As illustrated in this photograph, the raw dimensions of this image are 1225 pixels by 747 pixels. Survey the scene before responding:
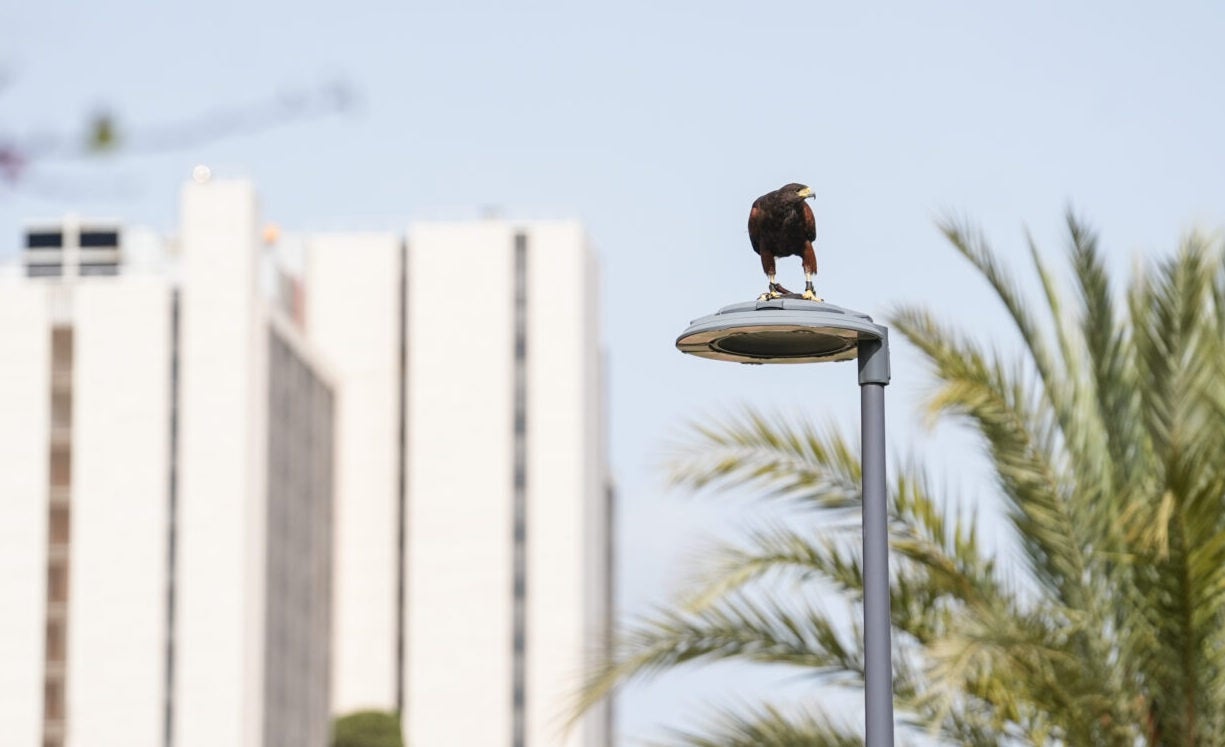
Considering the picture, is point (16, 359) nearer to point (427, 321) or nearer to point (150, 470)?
point (150, 470)

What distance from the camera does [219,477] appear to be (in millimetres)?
79812

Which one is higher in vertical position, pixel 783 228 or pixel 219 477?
pixel 783 228

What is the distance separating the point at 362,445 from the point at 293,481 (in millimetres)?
8914

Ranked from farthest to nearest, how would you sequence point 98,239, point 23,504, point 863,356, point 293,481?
point 293,481
point 98,239
point 23,504
point 863,356

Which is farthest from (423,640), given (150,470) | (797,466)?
(797,466)

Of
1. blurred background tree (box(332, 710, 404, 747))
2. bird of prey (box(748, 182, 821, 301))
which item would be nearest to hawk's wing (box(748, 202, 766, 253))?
bird of prey (box(748, 182, 821, 301))

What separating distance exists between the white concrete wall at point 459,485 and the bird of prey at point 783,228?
8297 cm

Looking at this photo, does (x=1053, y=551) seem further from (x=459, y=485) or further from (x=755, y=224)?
(x=459, y=485)

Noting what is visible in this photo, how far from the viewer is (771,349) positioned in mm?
9758

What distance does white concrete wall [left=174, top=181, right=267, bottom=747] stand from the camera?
7762cm

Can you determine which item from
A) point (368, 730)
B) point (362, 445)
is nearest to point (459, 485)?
point (362, 445)

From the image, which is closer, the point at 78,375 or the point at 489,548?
the point at 78,375

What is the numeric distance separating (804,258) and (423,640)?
276ft

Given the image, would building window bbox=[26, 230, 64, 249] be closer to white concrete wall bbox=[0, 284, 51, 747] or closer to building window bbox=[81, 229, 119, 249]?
building window bbox=[81, 229, 119, 249]
